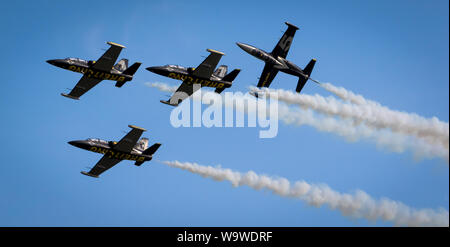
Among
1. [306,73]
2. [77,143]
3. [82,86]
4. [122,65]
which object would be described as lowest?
[77,143]

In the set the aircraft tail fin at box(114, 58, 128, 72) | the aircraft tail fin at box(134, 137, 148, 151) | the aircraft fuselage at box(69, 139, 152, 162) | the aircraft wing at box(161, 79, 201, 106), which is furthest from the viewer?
the aircraft wing at box(161, 79, 201, 106)

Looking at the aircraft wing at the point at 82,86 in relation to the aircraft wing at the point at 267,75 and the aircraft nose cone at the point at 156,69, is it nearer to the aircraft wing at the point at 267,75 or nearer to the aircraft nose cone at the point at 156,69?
the aircraft nose cone at the point at 156,69

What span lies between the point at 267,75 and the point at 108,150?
70.7ft

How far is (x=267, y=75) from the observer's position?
87.7 meters

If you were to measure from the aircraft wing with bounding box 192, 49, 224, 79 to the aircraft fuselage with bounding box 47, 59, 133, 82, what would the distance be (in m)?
7.44

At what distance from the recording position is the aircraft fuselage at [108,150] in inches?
3034

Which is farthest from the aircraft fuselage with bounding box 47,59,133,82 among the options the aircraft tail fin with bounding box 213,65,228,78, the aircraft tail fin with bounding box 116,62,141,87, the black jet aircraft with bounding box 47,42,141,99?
the aircraft tail fin with bounding box 213,65,228,78

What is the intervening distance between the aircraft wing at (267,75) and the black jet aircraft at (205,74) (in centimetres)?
628

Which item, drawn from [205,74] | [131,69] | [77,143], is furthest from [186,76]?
[77,143]

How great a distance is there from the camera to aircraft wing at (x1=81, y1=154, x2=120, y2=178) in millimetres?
81438

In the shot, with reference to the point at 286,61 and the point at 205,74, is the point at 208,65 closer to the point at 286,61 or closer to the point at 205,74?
the point at 205,74

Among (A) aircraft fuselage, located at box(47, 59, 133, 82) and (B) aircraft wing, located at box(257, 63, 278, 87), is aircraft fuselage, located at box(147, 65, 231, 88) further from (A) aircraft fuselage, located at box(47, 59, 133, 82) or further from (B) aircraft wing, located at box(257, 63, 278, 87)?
(B) aircraft wing, located at box(257, 63, 278, 87)
